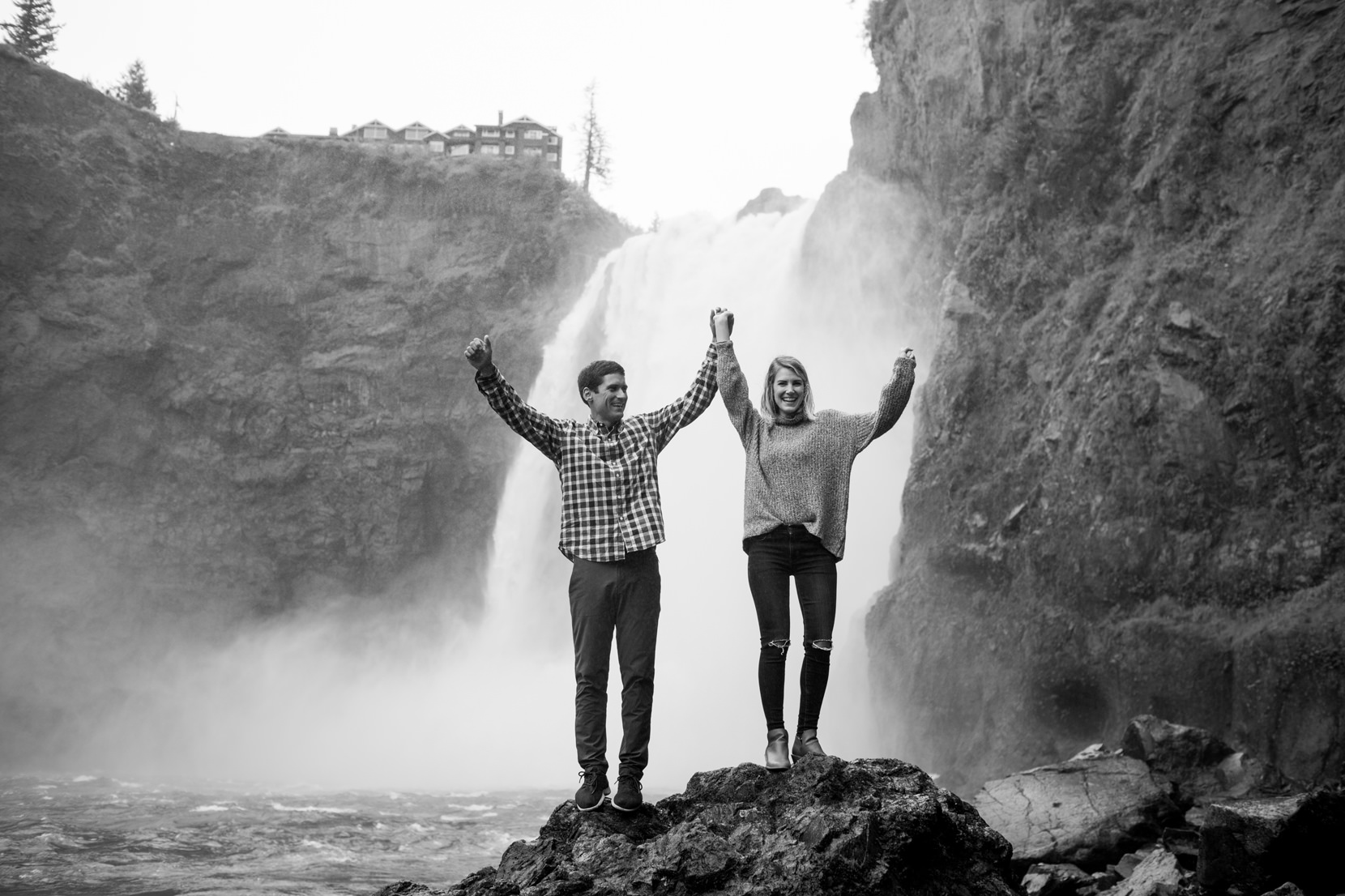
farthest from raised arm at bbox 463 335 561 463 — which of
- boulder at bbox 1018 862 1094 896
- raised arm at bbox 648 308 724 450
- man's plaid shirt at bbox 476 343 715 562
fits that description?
boulder at bbox 1018 862 1094 896

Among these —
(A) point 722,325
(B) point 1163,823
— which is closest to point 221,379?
(B) point 1163,823

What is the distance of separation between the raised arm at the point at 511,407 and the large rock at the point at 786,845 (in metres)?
1.74

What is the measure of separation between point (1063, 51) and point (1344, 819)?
11.8m

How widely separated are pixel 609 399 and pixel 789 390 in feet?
2.95

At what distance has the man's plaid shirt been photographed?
531cm

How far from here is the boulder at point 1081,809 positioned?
28.9ft

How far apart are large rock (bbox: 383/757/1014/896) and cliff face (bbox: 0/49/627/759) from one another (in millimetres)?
25182

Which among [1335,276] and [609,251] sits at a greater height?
[609,251]

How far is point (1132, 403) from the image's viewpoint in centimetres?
1344

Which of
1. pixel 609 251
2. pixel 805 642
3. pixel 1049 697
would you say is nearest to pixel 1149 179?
pixel 1049 697

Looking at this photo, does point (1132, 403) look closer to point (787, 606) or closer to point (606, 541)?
point (787, 606)

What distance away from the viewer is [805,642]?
211 inches

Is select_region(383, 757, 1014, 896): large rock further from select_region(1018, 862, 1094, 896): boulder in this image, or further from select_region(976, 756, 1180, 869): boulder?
select_region(976, 756, 1180, 869): boulder

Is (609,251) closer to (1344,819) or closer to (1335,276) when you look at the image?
(1335,276)
